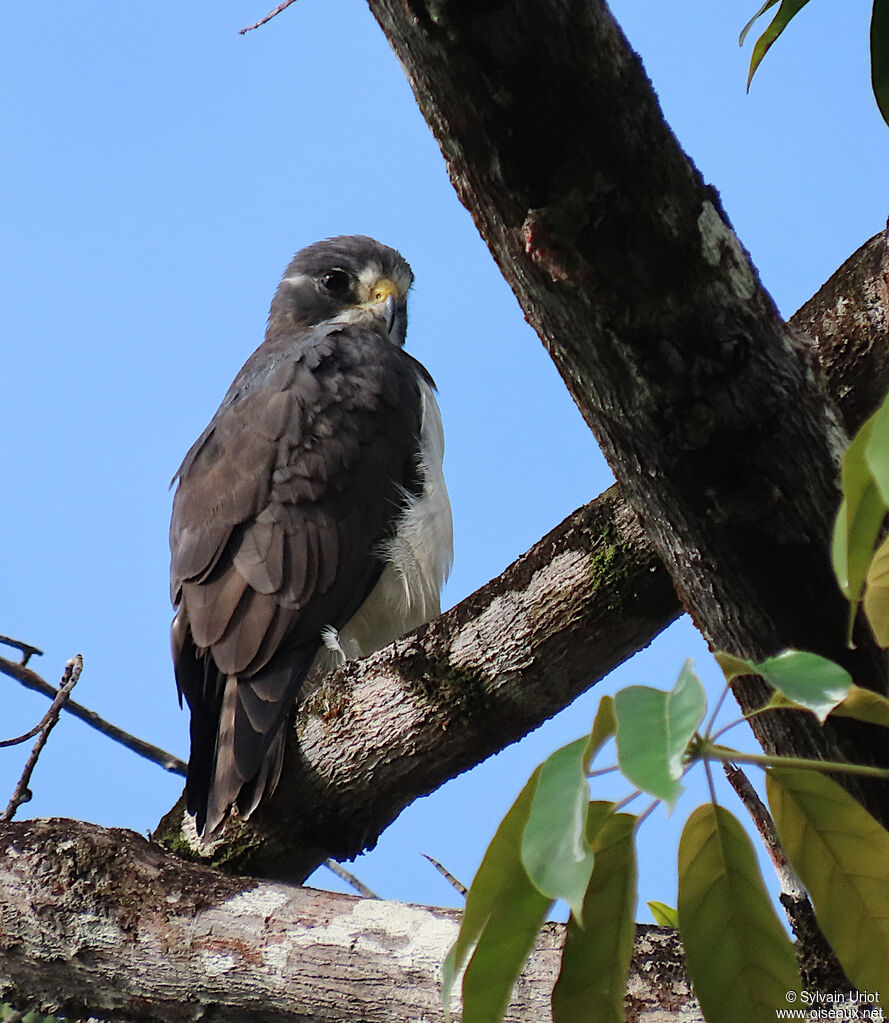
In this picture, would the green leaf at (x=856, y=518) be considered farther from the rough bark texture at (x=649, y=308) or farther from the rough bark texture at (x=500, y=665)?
the rough bark texture at (x=500, y=665)

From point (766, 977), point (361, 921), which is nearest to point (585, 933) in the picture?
point (766, 977)

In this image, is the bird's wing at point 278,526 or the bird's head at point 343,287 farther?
the bird's head at point 343,287

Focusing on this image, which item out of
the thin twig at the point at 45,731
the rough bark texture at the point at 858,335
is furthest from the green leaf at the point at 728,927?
the thin twig at the point at 45,731

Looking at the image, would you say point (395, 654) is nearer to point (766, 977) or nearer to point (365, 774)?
point (365, 774)

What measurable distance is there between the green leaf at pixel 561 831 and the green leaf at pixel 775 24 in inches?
54.7

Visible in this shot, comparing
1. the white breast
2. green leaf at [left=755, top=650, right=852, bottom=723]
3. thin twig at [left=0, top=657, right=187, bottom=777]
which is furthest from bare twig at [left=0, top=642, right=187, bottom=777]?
green leaf at [left=755, top=650, right=852, bottom=723]

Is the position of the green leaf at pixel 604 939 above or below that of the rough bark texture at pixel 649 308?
below

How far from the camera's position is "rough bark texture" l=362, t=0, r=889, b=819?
1.66 metres

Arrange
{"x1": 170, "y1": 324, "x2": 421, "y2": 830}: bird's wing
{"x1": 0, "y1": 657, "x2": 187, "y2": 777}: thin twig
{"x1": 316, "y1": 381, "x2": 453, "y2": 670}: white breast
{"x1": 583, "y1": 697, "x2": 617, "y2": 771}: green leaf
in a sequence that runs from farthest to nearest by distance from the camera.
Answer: {"x1": 316, "y1": 381, "x2": 453, "y2": 670}: white breast, {"x1": 0, "y1": 657, "x2": 187, "y2": 777}: thin twig, {"x1": 170, "y1": 324, "x2": 421, "y2": 830}: bird's wing, {"x1": 583, "y1": 697, "x2": 617, "y2": 771}: green leaf

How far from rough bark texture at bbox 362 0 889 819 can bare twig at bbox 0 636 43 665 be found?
2.58 metres

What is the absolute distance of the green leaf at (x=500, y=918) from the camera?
1.26m

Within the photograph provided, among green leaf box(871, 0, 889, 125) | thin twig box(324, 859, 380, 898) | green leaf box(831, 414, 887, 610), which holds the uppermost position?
green leaf box(871, 0, 889, 125)

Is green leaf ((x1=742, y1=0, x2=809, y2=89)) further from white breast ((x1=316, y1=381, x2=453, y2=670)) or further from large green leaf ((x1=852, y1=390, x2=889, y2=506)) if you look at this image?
white breast ((x1=316, y1=381, x2=453, y2=670))

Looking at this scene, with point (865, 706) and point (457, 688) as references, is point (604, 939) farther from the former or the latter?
point (457, 688)
